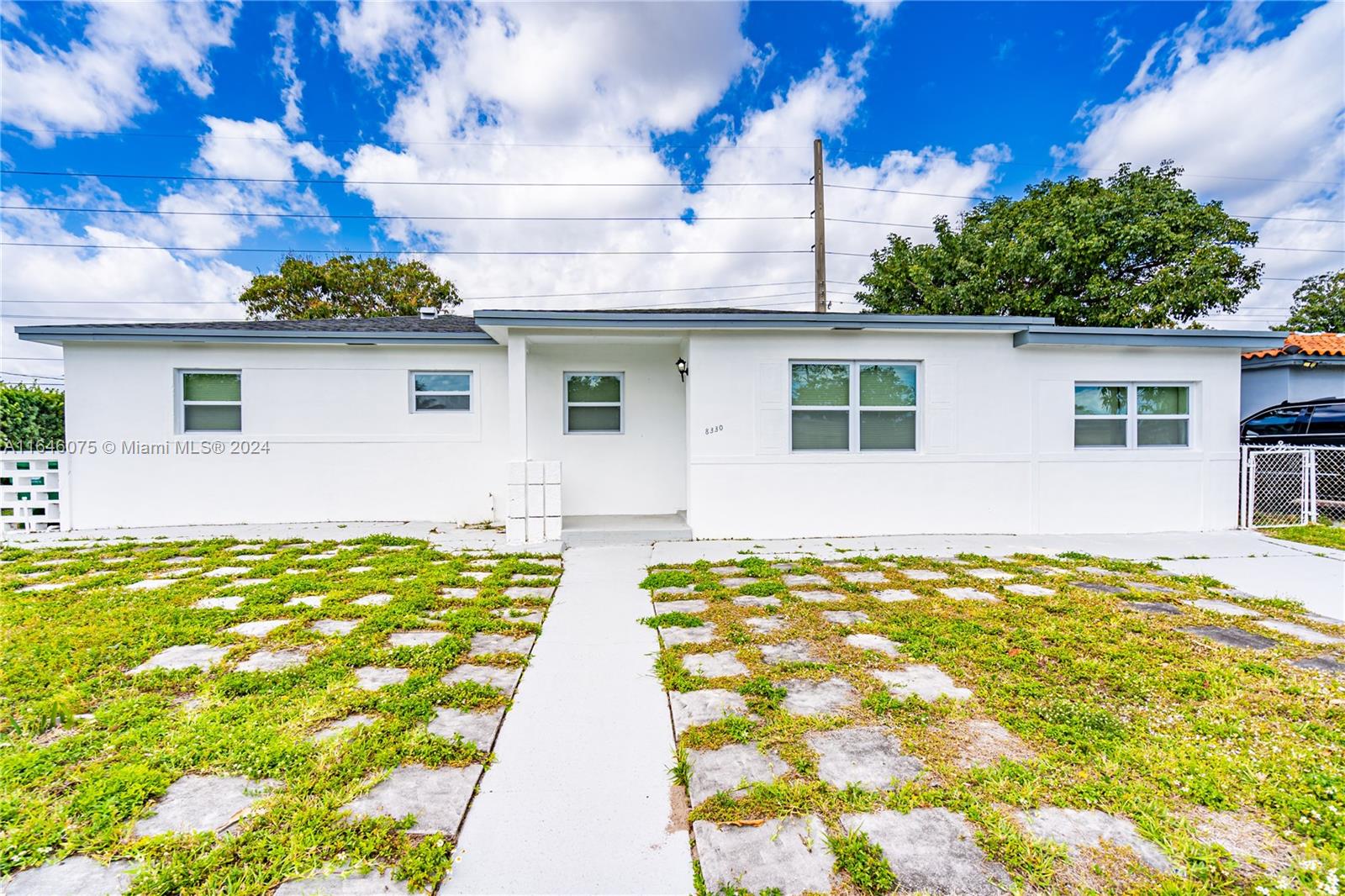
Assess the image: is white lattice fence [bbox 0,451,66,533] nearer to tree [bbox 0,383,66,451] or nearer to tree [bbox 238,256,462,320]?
tree [bbox 0,383,66,451]

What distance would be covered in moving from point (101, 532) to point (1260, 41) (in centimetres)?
1908

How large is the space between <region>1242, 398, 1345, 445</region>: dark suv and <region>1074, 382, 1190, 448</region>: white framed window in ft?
7.68

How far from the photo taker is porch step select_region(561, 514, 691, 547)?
21.4ft

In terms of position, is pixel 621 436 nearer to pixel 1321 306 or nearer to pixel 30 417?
pixel 30 417

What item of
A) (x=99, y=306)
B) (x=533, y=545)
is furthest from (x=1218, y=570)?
(x=99, y=306)

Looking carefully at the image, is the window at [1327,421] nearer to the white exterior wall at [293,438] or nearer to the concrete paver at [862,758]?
the concrete paver at [862,758]

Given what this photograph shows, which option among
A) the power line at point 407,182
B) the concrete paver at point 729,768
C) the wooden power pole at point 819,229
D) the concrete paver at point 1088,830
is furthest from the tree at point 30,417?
the wooden power pole at point 819,229

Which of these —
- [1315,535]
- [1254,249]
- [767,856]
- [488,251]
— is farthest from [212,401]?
[1254,249]

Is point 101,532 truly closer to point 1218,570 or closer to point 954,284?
point 1218,570

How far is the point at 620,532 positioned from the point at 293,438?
4.88 m

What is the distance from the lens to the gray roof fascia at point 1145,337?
22.5 ft

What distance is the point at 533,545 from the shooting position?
6363 mm

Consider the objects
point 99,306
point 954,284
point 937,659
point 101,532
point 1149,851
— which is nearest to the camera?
point 1149,851

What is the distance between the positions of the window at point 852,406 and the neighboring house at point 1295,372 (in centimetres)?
818
